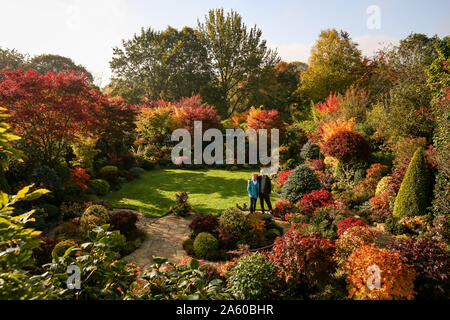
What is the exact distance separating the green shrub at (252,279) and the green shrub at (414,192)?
5076 millimetres

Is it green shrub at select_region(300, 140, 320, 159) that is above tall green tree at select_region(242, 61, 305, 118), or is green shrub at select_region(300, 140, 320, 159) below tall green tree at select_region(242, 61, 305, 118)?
below

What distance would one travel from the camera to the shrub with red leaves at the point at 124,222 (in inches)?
283

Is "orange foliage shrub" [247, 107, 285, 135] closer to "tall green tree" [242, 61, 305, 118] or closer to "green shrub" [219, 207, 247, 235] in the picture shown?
"green shrub" [219, 207, 247, 235]

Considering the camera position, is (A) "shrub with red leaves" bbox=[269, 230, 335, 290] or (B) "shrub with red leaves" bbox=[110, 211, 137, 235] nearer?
(A) "shrub with red leaves" bbox=[269, 230, 335, 290]

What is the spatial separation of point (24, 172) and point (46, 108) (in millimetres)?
2511

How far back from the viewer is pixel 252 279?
4.34m

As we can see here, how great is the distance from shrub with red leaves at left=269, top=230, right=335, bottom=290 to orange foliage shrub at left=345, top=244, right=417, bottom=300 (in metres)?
0.41

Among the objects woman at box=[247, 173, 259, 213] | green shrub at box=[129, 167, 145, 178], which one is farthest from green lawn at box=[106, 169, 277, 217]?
woman at box=[247, 173, 259, 213]

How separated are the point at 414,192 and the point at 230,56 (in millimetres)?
23568

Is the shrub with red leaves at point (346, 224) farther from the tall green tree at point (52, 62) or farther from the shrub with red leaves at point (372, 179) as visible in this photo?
the tall green tree at point (52, 62)

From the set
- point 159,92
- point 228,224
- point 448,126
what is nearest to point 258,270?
point 228,224

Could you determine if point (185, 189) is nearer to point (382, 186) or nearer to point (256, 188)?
point (256, 188)

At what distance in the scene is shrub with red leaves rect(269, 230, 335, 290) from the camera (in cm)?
456

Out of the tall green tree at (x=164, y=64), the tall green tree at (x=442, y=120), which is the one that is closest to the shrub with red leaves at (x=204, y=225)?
the tall green tree at (x=442, y=120)
